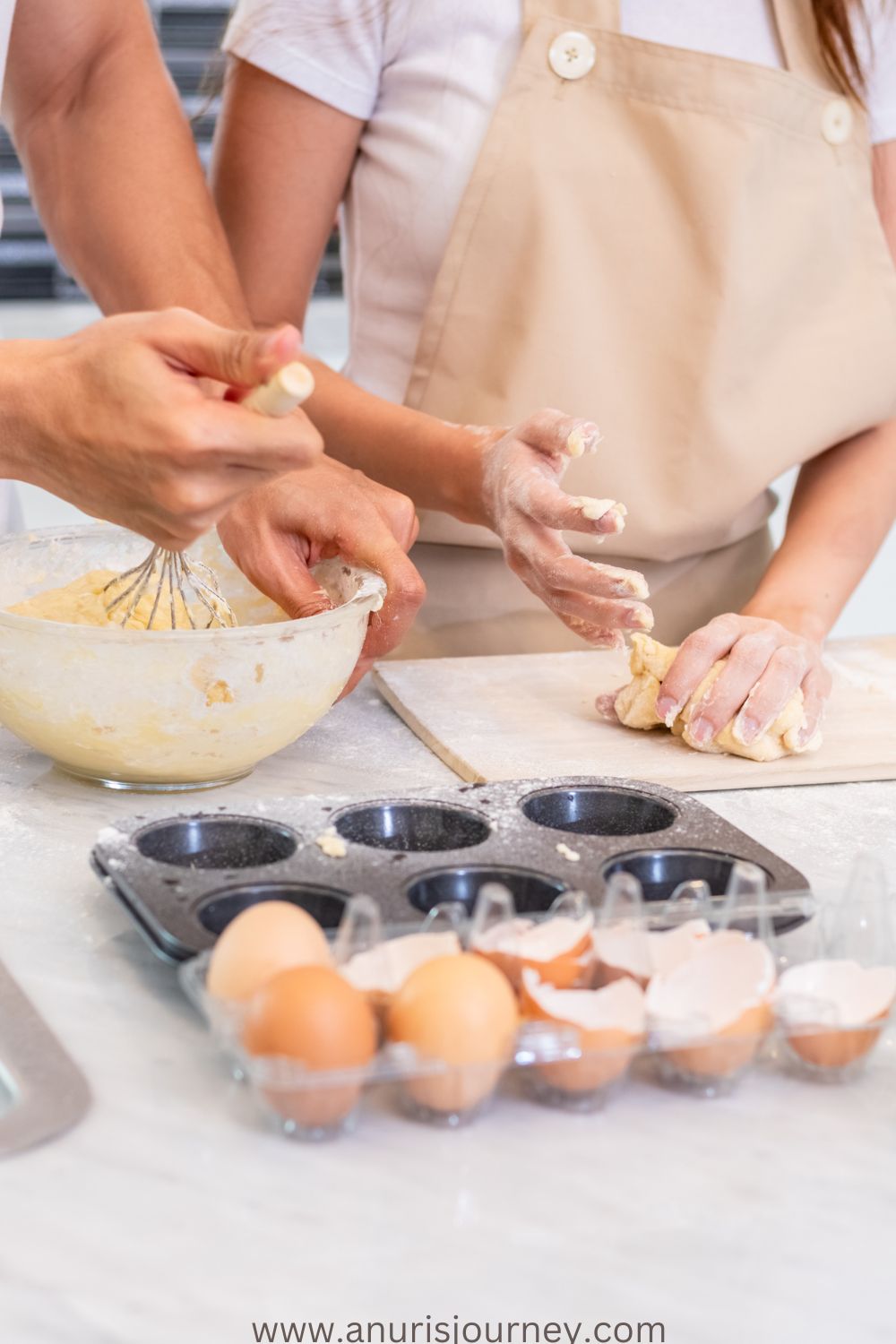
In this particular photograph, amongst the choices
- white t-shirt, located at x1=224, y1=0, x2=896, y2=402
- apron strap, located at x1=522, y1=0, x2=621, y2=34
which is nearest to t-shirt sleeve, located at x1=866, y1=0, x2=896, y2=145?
white t-shirt, located at x1=224, y1=0, x2=896, y2=402

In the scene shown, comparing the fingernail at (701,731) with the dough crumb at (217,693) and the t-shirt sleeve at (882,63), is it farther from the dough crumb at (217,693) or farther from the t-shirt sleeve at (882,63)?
the t-shirt sleeve at (882,63)

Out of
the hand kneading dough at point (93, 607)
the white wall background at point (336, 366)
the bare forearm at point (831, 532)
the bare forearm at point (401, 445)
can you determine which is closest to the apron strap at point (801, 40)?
the bare forearm at point (831, 532)

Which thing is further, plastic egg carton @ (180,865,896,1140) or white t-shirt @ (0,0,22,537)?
white t-shirt @ (0,0,22,537)

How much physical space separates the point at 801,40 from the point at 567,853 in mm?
1058

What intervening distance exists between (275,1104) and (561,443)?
71 cm

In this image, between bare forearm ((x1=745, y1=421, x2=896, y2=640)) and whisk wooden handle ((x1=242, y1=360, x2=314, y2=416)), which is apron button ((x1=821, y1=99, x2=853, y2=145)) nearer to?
bare forearm ((x1=745, y1=421, x2=896, y2=640))

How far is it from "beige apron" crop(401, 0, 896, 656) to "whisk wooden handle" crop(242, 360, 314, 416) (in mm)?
728

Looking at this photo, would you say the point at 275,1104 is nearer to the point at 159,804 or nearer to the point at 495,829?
the point at 495,829

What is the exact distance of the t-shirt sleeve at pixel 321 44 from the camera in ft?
4.76

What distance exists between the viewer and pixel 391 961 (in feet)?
2.31

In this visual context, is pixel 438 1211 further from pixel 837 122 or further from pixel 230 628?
pixel 837 122

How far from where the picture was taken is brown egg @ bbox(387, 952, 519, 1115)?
645 millimetres

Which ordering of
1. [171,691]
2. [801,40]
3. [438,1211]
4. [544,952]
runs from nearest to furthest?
[438,1211] → [544,952] → [171,691] → [801,40]

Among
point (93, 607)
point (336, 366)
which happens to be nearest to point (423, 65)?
point (93, 607)
